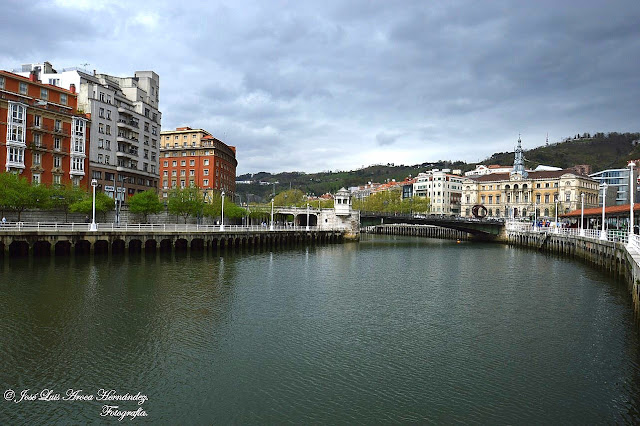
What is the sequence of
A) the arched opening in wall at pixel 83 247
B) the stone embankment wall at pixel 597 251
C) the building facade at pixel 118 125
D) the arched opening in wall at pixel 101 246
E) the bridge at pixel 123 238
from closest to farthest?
the stone embankment wall at pixel 597 251 → the bridge at pixel 123 238 → the arched opening in wall at pixel 83 247 → the arched opening in wall at pixel 101 246 → the building facade at pixel 118 125

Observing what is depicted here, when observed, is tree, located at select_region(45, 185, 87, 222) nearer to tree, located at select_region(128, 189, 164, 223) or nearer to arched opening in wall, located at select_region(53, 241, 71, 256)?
tree, located at select_region(128, 189, 164, 223)

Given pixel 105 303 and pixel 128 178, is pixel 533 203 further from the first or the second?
pixel 105 303

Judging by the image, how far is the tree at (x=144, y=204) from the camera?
7006cm

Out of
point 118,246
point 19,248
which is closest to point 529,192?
point 118,246

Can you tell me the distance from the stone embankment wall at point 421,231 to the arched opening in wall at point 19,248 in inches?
3827

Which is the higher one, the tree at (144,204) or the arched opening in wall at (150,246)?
the tree at (144,204)

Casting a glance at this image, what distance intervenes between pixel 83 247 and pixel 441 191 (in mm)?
135779

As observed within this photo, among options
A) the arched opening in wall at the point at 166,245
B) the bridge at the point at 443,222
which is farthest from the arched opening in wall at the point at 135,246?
the bridge at the point at 443,222

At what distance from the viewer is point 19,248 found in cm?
4766

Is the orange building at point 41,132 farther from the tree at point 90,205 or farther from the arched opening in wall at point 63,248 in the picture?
the arched opening in wall at point 63,248

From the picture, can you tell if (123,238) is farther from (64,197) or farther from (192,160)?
(192,160)

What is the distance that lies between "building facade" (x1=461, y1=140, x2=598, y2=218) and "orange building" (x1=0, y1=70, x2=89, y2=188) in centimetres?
11274

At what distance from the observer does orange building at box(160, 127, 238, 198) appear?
110312mm

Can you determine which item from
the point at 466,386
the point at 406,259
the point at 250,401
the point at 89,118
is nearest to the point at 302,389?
the point at 250,401
